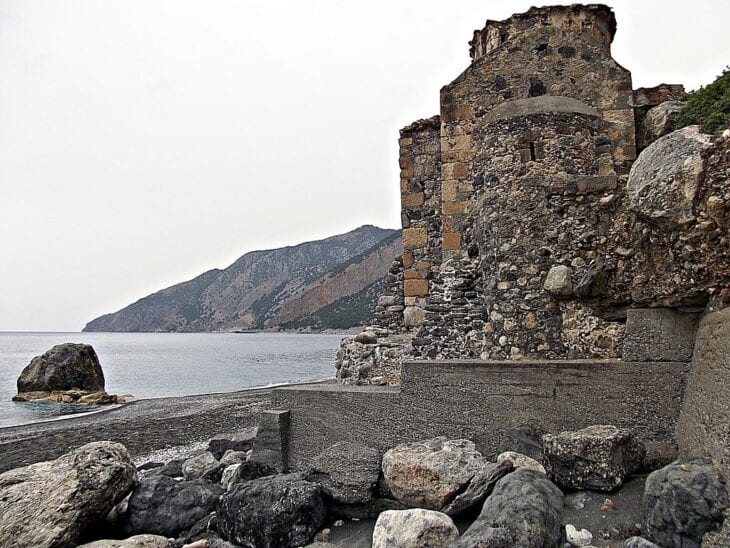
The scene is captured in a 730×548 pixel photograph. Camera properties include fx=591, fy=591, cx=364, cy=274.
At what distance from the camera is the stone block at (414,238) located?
1122 centimetres

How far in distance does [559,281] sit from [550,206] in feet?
2.50

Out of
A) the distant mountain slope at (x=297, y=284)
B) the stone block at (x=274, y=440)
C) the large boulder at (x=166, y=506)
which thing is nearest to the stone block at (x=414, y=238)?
the stone block at (x=274, y=440)

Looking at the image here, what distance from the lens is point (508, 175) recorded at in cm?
706

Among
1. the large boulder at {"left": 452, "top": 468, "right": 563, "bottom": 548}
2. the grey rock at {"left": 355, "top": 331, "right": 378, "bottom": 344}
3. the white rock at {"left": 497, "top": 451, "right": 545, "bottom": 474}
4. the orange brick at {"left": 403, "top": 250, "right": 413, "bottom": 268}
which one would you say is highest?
the orange brick at {"left": 403, "top": 250, "right": 413, "bottom": 268}

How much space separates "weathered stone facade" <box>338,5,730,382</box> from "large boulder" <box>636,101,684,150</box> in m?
0.03

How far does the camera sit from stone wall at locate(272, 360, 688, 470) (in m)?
4.63

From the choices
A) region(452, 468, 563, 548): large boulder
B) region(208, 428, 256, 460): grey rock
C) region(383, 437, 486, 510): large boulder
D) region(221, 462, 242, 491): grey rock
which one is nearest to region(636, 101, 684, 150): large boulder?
region(383, 437, 486, 510): large boulder

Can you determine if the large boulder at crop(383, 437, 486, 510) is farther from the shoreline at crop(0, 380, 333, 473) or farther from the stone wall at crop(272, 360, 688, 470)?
the shoreline at crop(0, 380, 333, 473)

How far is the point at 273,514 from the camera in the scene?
→ 4969mm

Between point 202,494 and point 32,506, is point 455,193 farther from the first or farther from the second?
point 32,506

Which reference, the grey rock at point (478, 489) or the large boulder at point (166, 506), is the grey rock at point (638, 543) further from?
the large boulder at point (166, 506)

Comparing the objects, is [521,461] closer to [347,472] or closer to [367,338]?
[347,472]

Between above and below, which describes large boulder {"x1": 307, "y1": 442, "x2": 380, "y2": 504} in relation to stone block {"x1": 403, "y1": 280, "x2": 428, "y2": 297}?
below

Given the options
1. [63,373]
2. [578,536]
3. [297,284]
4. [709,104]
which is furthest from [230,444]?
[297,284]
